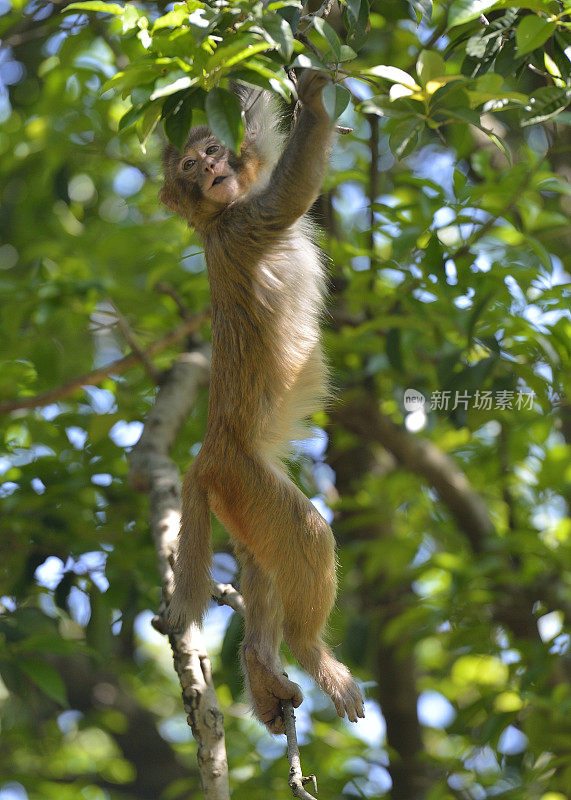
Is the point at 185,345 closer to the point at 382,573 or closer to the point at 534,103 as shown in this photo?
the point at 382,573

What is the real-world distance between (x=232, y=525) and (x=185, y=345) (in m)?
2.87

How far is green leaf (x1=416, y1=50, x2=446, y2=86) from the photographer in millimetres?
2764

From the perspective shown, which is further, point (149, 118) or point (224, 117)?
point (149, 118)

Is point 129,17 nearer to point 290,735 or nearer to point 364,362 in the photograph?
point 290,735

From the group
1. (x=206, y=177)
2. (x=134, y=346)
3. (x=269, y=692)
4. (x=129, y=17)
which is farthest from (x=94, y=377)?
(x=129, y=17)

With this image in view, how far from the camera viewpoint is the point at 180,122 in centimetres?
274

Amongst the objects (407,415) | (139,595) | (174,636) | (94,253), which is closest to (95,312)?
(94,253)

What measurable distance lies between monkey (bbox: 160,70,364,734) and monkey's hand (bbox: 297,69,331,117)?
0.33 metres

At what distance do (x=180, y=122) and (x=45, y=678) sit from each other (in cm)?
300

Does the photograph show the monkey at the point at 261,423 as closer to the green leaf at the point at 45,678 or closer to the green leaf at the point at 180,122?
the green leaf at the point at 180,122

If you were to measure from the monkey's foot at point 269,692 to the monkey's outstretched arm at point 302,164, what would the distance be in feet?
6.00

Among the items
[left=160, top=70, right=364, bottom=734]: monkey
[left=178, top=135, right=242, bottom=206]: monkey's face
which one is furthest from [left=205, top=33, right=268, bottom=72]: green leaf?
[left=178, top=135, right=242, bottom=206]: monkey's face

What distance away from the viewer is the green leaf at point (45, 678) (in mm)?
4364

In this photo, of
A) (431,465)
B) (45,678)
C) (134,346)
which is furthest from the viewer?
(431,465)
